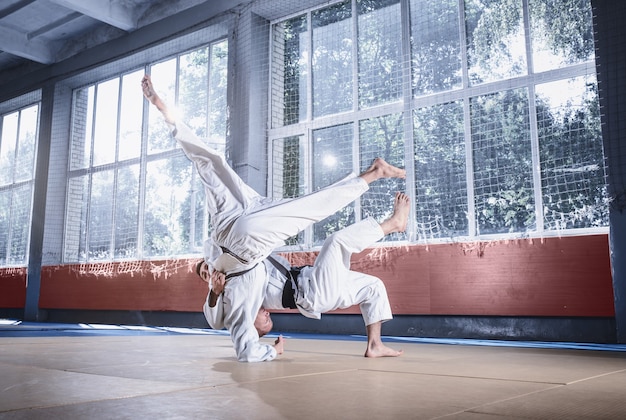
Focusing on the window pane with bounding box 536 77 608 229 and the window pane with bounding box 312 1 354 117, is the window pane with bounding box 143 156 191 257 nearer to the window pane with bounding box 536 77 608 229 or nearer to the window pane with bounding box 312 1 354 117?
the window pane with bounding box 312 1 354 117

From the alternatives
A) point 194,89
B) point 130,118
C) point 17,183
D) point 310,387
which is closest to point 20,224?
point 17,183

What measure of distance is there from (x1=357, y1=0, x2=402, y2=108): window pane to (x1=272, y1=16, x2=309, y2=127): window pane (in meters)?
0.77

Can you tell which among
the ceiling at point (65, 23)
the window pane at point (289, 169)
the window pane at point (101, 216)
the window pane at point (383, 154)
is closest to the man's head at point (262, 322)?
the window pane at point (383, 154)

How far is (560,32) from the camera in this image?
4.90 meters

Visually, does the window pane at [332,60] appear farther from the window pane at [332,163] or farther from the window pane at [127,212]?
the window pane at [127,212]

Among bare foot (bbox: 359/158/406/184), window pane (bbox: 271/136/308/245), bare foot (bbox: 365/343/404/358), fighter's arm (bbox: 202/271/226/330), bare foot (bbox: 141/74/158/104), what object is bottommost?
bare foot (bbox: 365/343/404/358)

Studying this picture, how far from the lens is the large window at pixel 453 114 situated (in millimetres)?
4746

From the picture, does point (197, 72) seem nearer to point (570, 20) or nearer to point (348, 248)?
point (570, 20)

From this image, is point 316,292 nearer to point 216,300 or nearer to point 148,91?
point 216,300

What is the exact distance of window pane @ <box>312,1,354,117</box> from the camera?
6.21 metres

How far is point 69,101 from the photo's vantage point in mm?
9070

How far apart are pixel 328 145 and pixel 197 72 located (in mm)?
2494

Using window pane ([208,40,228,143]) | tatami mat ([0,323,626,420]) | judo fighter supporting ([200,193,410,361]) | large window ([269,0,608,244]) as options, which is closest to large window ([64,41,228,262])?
window pane ([208,40,228,143])

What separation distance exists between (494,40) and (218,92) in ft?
11.7
